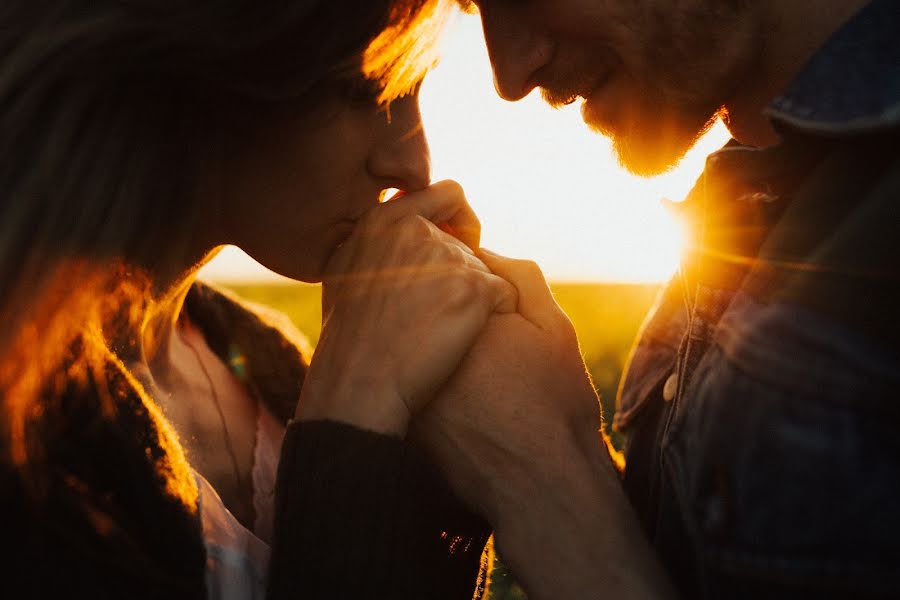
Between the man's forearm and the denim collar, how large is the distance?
93cm

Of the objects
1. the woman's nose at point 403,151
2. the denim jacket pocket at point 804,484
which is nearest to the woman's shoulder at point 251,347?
the woman's nose at point 403,151

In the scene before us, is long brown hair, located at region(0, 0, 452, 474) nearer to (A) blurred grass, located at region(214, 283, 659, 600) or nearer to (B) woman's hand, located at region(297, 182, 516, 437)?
(B) woman's hand, located at region(297, 182, 516, 437)

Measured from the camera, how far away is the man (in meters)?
1.33

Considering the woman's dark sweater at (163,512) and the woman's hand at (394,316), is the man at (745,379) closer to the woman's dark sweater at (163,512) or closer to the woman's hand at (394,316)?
the woman's hand at (394,316)

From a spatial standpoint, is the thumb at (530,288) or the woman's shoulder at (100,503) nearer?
the woman's shoulder at (100,503)

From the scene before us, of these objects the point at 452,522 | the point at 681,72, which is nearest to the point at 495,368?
the point at 452,522

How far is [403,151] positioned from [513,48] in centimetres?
63

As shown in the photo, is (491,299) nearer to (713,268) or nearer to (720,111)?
(713,268)

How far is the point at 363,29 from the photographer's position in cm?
192

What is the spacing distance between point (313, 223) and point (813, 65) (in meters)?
1.40

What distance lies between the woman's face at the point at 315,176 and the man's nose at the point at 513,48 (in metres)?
0.41

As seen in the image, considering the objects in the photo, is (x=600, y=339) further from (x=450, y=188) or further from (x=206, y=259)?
(x=206, y=259)

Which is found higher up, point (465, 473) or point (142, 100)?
point (142, 100)

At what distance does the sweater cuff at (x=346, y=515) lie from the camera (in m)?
1.64
